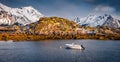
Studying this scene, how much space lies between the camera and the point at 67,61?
95438 mm

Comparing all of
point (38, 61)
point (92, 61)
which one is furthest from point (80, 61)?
point (38, 61)

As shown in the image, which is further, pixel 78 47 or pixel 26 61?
pixel 78 47

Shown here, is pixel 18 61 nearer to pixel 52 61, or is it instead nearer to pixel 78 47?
pixel 52 61

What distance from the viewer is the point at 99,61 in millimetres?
94938

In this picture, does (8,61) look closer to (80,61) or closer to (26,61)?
(26,61)

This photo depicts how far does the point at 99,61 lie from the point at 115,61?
21.6 ft

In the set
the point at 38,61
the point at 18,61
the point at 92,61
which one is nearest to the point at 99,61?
the point at 92,61

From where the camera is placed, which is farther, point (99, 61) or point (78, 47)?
point (78, 47)

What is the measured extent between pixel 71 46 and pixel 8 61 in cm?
7493

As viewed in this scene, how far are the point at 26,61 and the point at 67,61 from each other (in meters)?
17.3

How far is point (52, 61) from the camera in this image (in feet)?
313

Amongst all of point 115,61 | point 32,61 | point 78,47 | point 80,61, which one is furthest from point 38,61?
point 78,47

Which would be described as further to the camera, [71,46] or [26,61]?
[71,46]

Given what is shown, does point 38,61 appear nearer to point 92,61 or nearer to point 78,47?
point 92,61
